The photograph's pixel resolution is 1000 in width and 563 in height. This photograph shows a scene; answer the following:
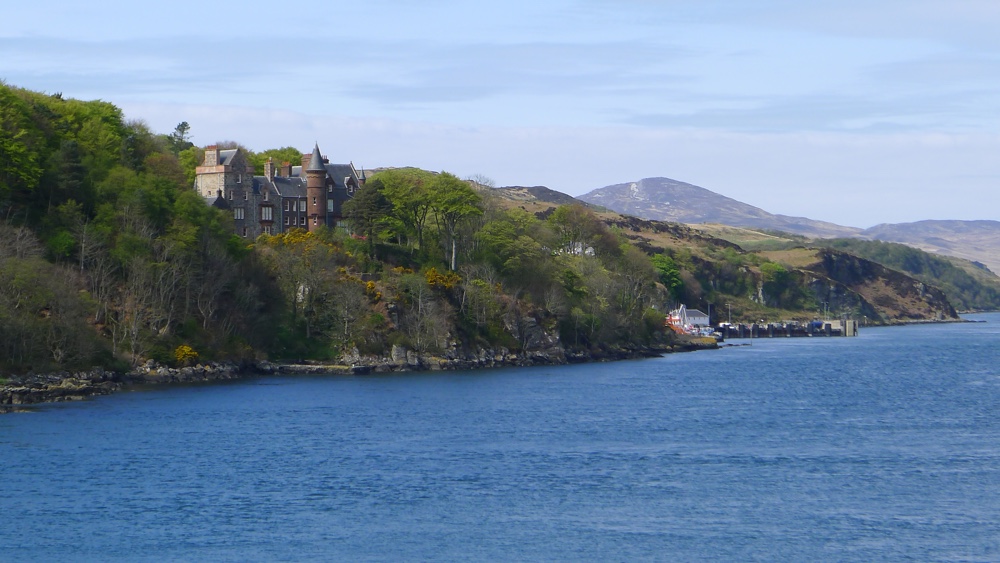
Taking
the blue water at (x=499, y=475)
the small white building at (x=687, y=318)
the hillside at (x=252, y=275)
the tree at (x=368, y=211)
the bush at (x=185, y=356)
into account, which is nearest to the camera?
the blue water at (x=499, y=475)

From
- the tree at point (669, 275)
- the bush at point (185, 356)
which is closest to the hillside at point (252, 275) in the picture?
the bush at point (185, 356)

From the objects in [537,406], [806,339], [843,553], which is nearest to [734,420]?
[537,406]

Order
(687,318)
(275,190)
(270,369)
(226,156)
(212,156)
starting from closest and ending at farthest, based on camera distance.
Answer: (270,369), (226,156), (212,156), (275,190), (687,318)

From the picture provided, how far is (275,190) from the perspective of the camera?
104m

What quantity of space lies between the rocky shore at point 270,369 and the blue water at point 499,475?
236 cm

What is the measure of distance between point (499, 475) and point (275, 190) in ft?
216

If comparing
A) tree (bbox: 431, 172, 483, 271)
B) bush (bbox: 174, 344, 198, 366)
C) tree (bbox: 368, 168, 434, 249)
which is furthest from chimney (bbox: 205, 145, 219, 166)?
bush (bbox: 174, 344, 198, 366)

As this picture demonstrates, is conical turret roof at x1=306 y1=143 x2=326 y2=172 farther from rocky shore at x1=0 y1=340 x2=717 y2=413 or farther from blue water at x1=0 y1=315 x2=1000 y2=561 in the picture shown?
blue water at x1=0 y1=315 x2=1000 y2=561

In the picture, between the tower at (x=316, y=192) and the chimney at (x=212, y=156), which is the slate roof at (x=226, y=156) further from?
the tower at (x=316, y=192)

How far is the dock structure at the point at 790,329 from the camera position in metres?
164

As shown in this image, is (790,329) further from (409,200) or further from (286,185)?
(286,185)

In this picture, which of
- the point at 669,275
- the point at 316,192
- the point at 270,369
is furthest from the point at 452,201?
the point at 669,275

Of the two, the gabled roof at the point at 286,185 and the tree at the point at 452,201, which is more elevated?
the gabled roof at the point at 286,185

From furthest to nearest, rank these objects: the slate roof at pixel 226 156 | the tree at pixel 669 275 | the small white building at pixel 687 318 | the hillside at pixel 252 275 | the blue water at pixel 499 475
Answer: the tree at pixel 669 275 < the small white building at pixel 687 318 < the slate roof at pixel 226 156 < the hillside at pixel 252 275 < the blue water at pixel 499 475
